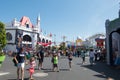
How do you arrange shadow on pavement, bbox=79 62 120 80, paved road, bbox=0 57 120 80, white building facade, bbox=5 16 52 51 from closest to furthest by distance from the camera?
paved road, bbox=0 57 120 80 < shadow on pavement, bbox=79 62 120 80 < white building facade, bbox=5 16 52 51

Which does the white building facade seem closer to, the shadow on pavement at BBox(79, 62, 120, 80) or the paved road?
the shadow on pavement at BBox(79, 62, 120, 80)

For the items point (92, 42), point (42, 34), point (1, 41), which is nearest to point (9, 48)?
point (42, 34)

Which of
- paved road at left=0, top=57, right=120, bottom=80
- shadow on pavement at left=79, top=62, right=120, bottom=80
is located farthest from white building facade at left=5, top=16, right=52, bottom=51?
paved road at left=0, top=57, right=120, bottom=80

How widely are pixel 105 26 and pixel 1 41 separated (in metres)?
13.0

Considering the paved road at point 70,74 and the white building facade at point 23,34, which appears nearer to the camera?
the paved road at point 70,74

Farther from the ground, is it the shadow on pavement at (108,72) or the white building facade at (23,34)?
the white building facade at (23,34)

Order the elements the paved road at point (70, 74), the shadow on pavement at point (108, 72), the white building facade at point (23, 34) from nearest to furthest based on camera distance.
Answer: the paved road at point (70, 74)
the shadow on pavement at point (108, 72)
the white building facade at point (23, 34)

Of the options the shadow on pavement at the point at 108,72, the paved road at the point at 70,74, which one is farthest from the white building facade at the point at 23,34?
the paved road at the point at 70,74

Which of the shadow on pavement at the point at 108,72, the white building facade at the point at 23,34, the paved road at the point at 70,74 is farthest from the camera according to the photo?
the white building facade at the point at 23,34

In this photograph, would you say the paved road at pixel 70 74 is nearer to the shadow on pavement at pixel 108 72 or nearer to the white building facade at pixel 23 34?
the shadow on pavement at pixel 108 72

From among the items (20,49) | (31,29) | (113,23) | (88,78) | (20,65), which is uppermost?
(31,29)

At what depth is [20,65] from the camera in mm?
10539

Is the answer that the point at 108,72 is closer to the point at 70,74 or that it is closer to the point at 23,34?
the point at 70,74

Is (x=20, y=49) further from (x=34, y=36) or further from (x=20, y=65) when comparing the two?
(x=34, y=36)
